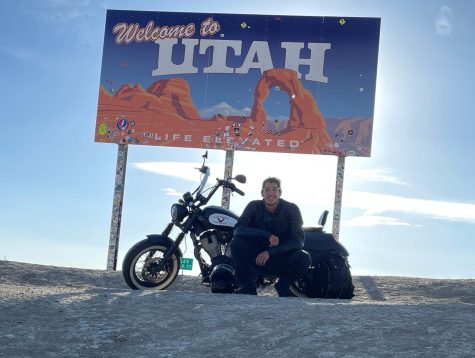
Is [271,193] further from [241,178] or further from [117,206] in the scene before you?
[117,206]

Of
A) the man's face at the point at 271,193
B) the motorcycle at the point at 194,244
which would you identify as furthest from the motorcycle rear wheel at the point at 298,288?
the man's face at the point at 271,193

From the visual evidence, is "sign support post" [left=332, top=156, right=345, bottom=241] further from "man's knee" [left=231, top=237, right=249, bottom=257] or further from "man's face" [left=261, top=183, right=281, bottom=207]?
"man's knee" [left=231, top=237, right=249, bottom=257]

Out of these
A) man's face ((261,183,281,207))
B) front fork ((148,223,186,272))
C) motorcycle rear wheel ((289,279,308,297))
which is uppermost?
man's face ((261,183,281,207))

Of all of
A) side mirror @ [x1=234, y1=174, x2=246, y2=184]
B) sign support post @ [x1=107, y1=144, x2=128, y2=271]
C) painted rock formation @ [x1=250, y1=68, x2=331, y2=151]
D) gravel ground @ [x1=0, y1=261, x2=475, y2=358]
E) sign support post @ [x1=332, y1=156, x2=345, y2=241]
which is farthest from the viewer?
sign support post @ [x1=107, y1=144, x2=128, y2=271]

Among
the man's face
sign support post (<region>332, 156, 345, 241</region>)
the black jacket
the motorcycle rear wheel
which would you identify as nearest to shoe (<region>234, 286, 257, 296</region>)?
the black jacket

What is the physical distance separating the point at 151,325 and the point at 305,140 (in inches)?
336

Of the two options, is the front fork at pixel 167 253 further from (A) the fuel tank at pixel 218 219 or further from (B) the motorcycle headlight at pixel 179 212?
(A) the fuel tank at pixel 218 219

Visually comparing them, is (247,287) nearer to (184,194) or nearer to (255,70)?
(184,194)

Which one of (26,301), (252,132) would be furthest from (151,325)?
(252,132)

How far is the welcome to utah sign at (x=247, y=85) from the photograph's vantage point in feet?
40.4

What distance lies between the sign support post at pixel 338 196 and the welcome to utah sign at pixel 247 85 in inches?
10.7

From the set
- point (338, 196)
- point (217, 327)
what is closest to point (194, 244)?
point (217, 327)

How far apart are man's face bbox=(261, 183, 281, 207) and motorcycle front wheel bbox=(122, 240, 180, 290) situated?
1284 mm

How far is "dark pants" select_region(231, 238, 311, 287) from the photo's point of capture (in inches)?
242
